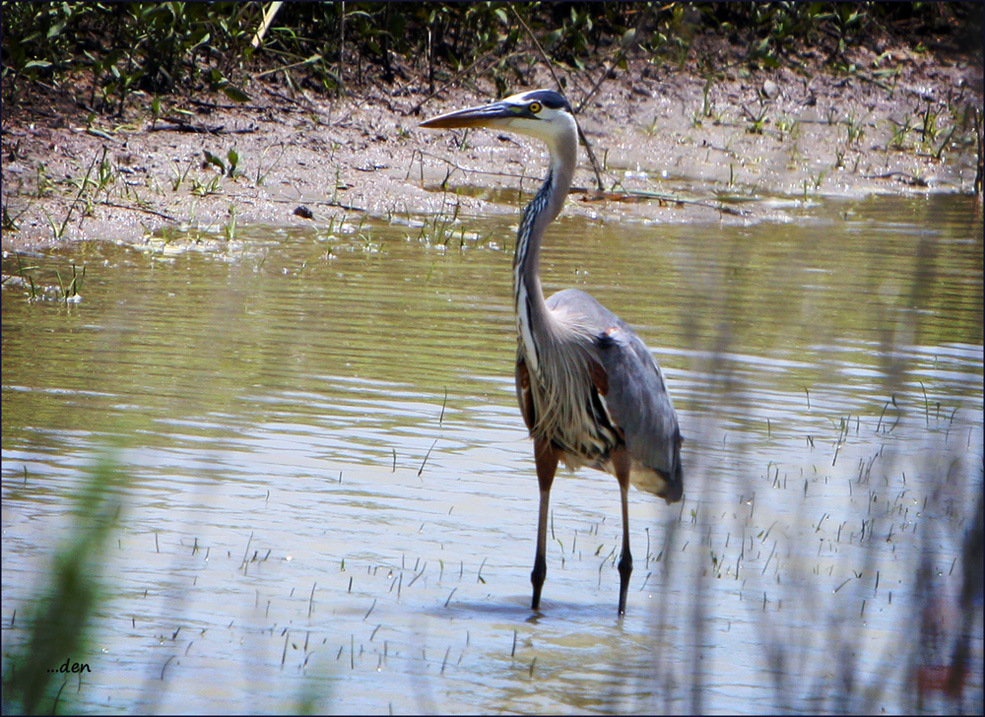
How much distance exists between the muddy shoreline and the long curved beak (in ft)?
11.3

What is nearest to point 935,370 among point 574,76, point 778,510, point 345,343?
point 778,510

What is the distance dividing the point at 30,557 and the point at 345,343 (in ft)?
10.4

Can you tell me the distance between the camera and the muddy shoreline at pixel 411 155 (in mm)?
9820

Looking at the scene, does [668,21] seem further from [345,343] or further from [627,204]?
[345,343]

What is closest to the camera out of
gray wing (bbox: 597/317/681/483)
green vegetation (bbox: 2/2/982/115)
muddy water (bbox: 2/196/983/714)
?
muddy water (bbox: 2/196/983/714)

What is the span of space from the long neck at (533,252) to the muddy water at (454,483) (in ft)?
2.04

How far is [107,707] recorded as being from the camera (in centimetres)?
344

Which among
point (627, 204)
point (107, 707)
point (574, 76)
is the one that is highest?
point (574, 76)

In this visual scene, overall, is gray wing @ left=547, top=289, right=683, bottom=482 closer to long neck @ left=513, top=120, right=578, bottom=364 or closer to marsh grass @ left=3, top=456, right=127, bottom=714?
long neck @ left=513, top=120, right=578, bottom=364

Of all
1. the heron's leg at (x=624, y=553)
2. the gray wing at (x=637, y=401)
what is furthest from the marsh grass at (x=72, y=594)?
the gray wing at (x=637, y=401)

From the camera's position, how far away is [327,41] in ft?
44.2

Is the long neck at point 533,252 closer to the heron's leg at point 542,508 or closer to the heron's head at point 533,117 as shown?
the heron's head at point 533,117

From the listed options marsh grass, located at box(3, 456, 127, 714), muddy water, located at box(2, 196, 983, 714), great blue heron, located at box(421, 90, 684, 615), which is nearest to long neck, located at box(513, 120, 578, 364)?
great blue heron, located at box(421, 90, 684, 615)

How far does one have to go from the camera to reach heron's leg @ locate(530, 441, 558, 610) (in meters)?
4.50
